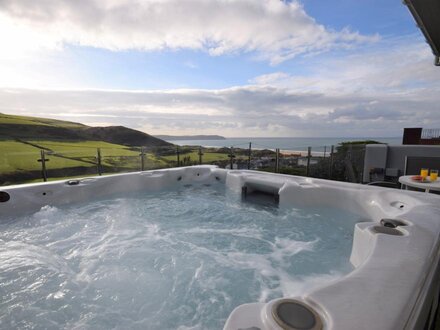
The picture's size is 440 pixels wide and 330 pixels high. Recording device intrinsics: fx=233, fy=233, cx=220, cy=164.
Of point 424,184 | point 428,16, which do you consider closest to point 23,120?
point 424,184

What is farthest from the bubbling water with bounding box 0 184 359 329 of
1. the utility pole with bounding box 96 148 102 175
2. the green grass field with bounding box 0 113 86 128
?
the green grass field with bounding box 0 113 86 128

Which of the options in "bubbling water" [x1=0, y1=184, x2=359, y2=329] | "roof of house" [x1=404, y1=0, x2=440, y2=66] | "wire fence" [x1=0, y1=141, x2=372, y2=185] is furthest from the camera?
"wire fence" [x1=0, y1=141, x2=372, y2=185]

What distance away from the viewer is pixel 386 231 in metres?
1.47

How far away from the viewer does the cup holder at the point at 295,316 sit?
0.71 metres

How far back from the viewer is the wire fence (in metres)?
4.40

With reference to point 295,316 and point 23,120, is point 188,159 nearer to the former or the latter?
point 295,316

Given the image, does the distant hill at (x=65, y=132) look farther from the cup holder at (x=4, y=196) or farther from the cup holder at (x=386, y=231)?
the cup holder at (x=386, y=231)

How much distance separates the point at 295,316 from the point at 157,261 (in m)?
1.43

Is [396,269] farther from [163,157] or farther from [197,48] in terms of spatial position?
[163,157]

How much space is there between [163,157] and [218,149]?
1.31 meters

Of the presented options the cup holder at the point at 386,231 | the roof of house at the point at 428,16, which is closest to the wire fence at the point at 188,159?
the roof of house at the point at 428,16

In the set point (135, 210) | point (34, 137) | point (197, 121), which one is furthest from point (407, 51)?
point (34, 137)

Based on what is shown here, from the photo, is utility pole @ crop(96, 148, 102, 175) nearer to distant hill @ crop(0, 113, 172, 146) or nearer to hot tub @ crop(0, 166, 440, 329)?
distant hill @ crop(0, 113, 172, 146)

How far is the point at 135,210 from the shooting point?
10.0 ft
